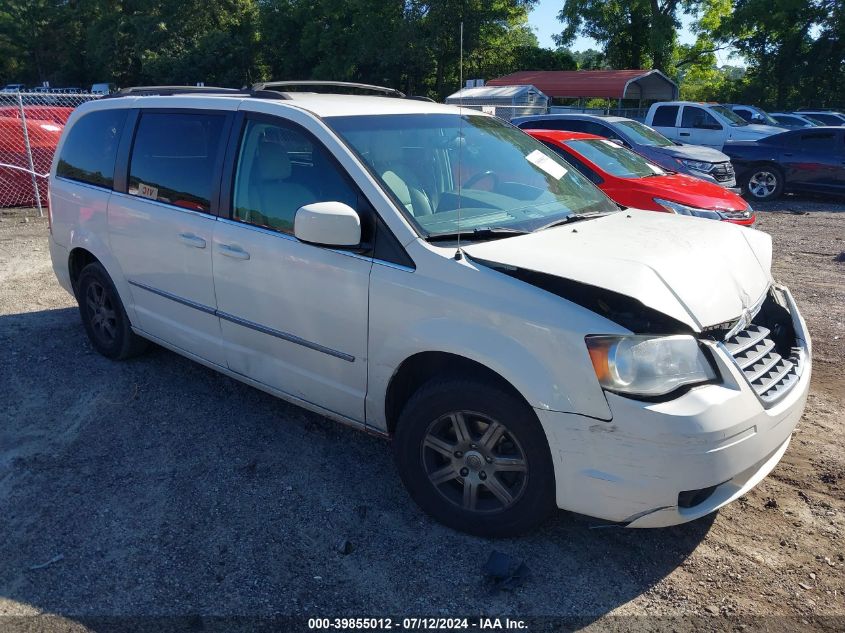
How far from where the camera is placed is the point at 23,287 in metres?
7.27

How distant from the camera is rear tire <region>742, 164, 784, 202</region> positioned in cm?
1454

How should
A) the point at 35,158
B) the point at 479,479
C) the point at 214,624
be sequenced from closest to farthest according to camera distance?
the point at 214,624 → the point at 479,479 → the point at 35,158

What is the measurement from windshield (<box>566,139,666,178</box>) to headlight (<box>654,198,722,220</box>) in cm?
66

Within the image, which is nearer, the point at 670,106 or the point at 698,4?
the point at 670,106

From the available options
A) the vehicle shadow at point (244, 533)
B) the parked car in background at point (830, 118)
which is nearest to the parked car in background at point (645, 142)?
the vehicle shadow at point (244, 533)

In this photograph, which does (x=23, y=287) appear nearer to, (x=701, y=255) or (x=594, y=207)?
(x=594, y=207)

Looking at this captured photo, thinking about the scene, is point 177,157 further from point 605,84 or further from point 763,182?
point 605,84

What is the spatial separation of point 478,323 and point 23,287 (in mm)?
6142

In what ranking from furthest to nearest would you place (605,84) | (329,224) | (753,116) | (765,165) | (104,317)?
1. (605,84)
2. (753,116)
3. (765,165)
4. (104,317)
5. (329,224)

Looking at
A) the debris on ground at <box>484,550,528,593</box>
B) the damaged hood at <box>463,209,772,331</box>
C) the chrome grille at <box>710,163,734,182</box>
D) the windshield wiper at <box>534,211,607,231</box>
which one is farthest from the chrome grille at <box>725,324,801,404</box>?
the chrome grille at <box>710,163,734,182</box>

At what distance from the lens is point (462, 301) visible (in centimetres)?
297

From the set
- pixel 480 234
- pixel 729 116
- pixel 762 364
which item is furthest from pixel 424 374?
pixel 729 116

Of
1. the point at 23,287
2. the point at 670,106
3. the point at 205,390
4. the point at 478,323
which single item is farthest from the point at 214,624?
the point at 670,106

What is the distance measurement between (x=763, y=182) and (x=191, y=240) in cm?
1385
